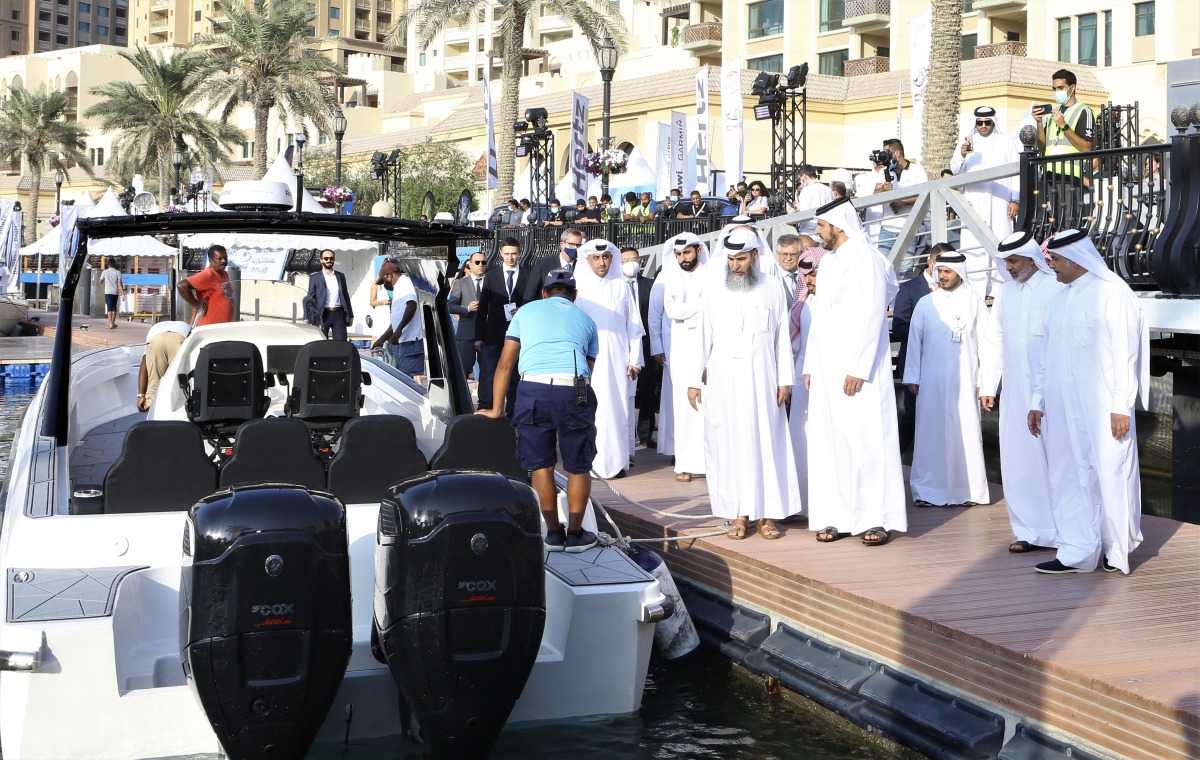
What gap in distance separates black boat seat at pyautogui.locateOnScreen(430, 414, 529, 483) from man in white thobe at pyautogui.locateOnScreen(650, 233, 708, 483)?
4.06 m

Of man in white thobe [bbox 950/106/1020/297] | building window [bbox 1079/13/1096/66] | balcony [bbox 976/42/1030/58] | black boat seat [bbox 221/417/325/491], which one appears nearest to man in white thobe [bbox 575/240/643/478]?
man in white thobe [bbox 950/106/1020/297]

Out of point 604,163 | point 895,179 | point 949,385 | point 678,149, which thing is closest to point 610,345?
point 949,385

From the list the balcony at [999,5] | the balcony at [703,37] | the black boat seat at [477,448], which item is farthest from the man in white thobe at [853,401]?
the balcony at [703,37]

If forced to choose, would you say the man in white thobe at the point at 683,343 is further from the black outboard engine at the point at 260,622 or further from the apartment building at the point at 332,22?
the apartment building at the point at 332,22

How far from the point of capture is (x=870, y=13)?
182 ft

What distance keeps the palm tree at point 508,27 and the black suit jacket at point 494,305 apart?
16545 millimetres

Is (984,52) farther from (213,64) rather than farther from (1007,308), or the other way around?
(1007,308)

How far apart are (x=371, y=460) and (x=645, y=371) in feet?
22.6

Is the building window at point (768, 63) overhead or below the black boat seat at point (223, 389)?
overhead

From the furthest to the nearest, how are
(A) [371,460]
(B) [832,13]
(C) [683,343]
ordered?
(B) [832,13] → (C) [683,343] → (A) [371,460]

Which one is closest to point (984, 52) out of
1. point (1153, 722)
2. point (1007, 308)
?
point (1007, 308)

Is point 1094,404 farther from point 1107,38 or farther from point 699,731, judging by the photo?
point 1107,38

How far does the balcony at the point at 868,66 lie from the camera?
180 feet

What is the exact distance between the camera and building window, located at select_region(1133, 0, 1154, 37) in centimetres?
4667
